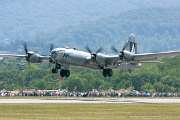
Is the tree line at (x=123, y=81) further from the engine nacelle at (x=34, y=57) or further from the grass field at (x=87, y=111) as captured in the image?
the grass field at (x=87, y=111)

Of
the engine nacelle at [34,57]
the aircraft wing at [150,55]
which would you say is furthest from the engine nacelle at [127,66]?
the engine nacelle at [34,57]

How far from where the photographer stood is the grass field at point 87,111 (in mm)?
70500

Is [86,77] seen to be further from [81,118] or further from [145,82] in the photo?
[81,118]

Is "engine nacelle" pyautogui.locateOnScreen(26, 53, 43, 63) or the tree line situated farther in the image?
the tree line

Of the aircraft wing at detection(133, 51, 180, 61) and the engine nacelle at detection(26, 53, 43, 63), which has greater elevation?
the engine nacelle at detection(26, 53, 43, 63)

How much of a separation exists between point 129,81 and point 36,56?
61.8m

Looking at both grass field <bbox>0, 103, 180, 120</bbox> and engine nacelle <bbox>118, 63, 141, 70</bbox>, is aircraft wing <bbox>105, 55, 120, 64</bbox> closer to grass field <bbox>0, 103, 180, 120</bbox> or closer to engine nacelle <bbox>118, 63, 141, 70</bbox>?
engine nacelle <bbox>118, 63, 141, 70</bbox>

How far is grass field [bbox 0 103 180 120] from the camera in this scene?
231 feet

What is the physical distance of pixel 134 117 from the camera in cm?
7075

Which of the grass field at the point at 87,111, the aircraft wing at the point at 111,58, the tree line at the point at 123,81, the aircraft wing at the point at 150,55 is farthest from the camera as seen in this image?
the tree line at the point at 123,81

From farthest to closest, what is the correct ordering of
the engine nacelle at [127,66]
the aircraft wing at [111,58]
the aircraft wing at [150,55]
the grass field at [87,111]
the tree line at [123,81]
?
1. the tree line at [123,81]
2. the engine nacelle at [127,66]
3. the aircraft wing at [111,58]
4. the aircraft wing at [150,55]
5. the grass field at [87,111]

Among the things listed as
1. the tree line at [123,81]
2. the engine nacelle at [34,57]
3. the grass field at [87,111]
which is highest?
the tree line at [123,81]

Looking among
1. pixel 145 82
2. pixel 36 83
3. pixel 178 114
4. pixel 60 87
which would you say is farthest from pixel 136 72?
pixel 178 114

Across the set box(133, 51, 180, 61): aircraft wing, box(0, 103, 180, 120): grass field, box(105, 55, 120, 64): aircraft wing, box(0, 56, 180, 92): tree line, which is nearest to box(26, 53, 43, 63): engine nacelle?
box(105, 55, 120, 64): aircraft wing
